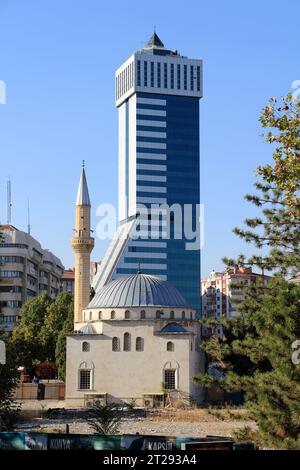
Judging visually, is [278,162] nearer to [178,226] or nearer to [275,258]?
[275,258]

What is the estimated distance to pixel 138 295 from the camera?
5144cm

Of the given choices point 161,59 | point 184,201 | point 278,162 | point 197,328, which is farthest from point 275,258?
point 161,59

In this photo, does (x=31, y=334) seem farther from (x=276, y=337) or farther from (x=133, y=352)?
(x=276, y=337)

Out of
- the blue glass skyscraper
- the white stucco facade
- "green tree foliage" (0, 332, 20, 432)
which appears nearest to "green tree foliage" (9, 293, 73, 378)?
the white stucco facade

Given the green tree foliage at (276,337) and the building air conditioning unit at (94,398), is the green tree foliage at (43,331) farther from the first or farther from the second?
the green tree foliage at (276,337)

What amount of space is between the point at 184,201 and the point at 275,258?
249 feet

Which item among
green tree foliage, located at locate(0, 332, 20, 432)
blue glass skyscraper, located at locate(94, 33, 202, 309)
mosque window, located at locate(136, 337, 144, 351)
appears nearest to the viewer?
green tree foliage, located at locate(0, 332, 20, 432)

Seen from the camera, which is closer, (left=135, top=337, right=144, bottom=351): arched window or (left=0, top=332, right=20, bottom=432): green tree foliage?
(left=0, top=332, right=20, bottom=432): green tree foliage

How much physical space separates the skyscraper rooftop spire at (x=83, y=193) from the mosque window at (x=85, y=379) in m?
12.0

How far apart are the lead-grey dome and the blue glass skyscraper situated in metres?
40.1

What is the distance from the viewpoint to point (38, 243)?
8156cm

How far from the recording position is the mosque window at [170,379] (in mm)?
48781

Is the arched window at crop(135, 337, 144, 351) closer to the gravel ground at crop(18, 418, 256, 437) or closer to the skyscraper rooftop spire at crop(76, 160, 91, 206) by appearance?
the gravel ground at crop(18, 418, 256, 437)

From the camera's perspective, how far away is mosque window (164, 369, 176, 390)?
48781 mm
